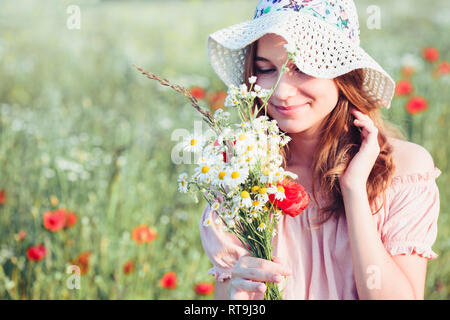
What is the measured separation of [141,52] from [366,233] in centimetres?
435

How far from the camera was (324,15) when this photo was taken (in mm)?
1787

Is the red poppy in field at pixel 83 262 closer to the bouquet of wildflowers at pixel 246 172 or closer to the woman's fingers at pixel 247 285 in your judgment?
the woman's fingers at pixel 247 285

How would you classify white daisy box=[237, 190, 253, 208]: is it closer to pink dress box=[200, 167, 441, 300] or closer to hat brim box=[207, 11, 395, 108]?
hat brim box=[207, 11, 395, 108]

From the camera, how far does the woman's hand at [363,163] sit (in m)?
1.69

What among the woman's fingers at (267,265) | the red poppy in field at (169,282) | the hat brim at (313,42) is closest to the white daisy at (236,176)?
the woman's fingers at (267,265)

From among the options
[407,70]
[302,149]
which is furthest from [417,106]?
[302,149]

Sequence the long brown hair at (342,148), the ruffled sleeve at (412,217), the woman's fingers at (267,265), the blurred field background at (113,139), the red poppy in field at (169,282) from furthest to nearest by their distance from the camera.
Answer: the blurred field background at (113,139) → the red poppy in field at (169,282) → the long brown hair at (342,148) → the ruffled sleeve at (412,217) → the woman's fingers at (267,265)

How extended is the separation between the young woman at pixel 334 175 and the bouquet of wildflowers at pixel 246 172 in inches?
7.8

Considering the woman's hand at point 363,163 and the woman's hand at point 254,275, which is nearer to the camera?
the woman's hand at point 254,275

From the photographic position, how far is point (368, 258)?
5.42 ft

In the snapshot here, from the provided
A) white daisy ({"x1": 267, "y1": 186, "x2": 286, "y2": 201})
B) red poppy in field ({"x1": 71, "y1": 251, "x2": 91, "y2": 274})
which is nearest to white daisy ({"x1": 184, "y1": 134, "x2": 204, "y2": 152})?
white daisy ({"x1": 267, "y1": 186, "x2": 286, "y2": 201})

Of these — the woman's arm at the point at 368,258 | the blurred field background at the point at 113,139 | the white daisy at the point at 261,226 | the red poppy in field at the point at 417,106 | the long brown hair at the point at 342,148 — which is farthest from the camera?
the red poppy in field at the point at 417,106
